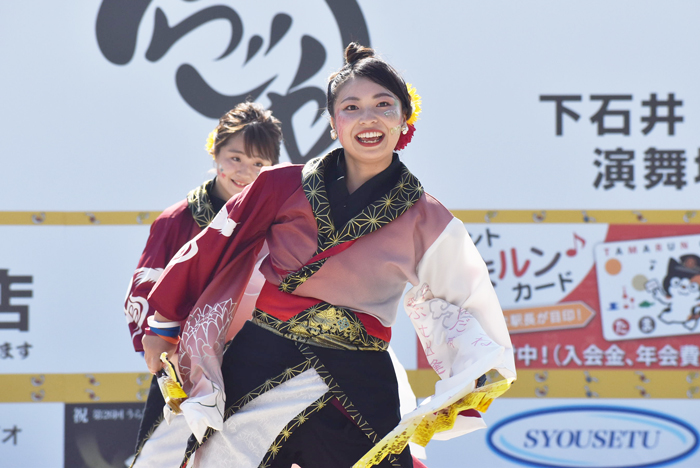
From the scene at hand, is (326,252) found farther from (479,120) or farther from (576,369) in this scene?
(576,369)

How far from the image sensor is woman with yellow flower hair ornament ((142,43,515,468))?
4.94 ft

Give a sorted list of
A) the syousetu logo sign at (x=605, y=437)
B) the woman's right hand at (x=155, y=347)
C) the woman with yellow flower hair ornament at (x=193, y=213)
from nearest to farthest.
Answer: the woman's right hand at (x=155, y=347) → the woman with yellow flower hair ornament at (x=193, y=213) → the syousetu logo sign at (x=605, y=437)

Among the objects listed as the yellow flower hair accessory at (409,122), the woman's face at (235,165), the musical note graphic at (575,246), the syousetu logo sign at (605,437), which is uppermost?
the yellow flower hair accessory at (409,122)

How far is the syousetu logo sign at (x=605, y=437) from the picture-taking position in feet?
9.52

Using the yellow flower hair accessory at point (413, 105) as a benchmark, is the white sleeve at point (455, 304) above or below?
below

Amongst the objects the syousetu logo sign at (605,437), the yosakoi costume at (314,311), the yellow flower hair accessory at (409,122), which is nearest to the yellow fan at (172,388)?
the yosakoi costume at (314,311)

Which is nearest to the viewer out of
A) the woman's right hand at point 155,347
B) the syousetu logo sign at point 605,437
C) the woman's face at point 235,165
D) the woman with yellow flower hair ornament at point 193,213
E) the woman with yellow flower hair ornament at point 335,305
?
the woman with yellow flower hair ornament at point 335,305

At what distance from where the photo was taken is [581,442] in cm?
290

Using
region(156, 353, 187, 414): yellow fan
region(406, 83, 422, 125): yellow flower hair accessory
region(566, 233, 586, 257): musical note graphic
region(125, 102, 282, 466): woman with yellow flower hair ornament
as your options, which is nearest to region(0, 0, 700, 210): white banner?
region(566, 233, 586, 257): musical note graphic

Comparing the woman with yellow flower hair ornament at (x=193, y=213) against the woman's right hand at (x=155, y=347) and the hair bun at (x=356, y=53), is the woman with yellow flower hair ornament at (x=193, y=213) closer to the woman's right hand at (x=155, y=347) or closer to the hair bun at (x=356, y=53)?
the woman's right hand at (x=155, y=347)

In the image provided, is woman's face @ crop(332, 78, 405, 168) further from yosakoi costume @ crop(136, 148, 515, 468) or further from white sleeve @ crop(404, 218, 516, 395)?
white sleeve @ crop(404, 218, 516, 395)

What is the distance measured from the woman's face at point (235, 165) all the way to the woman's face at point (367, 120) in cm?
66

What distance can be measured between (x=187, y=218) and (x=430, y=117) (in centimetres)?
125

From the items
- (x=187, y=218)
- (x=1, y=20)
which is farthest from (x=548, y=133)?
(x=1, y=20)
